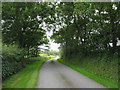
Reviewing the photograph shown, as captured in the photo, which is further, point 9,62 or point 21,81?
point 9,62

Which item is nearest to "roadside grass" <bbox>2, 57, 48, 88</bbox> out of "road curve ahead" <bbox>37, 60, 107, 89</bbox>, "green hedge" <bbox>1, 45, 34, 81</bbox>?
"road curve ahead" <bbox>37, 60, 107, 89</bbox>

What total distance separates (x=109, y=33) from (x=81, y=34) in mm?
8411

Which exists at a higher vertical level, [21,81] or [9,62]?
[9,62]

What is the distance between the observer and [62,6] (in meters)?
23.8

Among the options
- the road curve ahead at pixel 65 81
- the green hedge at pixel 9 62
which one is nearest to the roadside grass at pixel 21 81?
the road curve ahead at pixel 65 81

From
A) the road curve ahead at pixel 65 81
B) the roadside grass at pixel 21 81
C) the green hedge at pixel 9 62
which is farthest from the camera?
the green hedge at pixel 9 62

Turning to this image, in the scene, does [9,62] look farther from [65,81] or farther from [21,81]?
[65,81]

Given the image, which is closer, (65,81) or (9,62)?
(65,81)

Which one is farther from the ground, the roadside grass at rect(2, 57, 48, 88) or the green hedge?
the green hedge

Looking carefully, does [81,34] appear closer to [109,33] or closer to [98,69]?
[109,33]

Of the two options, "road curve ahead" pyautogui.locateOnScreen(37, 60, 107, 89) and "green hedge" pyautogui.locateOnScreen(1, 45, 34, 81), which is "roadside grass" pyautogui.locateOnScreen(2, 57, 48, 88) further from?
"green hedge" pyautogui.locateOnScreen(1, 45, 34, 81)

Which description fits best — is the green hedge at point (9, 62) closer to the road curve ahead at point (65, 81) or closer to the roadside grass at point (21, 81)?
the roadside grass at point (21, 81)

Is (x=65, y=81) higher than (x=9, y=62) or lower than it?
lower

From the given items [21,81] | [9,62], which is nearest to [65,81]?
[21,81]
